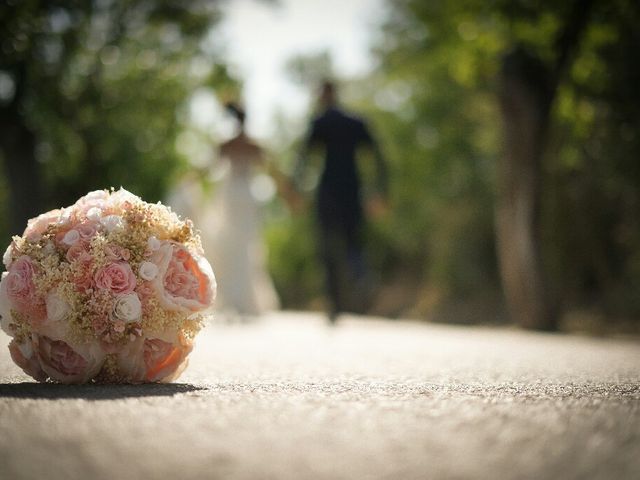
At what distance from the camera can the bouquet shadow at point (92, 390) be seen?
383 centimetres

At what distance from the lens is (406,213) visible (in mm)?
28672

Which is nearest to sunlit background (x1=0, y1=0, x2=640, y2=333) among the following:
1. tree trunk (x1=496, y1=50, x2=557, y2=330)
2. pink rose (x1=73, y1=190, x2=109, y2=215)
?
tree trunk (x1=496, y1=50, x2=557, y2=330)

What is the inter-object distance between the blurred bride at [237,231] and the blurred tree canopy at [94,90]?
184 inches

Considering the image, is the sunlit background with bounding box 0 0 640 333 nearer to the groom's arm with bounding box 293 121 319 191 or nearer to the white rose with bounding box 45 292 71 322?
the groom's arm with bounding box 293 121 319 191

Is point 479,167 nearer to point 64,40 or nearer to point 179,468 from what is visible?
point 64,40

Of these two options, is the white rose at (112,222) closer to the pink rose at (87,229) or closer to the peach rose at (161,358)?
the pink rose at (87,229)

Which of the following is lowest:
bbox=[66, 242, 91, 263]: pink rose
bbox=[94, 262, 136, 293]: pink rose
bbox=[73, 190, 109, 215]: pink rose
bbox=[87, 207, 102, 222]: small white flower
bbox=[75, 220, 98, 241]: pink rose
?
bbox=[94, 262, 136, 293]: pink rose

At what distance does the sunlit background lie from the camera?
14.0 metres

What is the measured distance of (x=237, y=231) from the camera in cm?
1384

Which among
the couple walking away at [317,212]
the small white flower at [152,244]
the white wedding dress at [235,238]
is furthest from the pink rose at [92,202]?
the white wedding dress at [235,238]

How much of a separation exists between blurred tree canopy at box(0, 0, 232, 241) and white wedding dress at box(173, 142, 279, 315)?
4.79 metres

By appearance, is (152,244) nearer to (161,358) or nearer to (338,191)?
(161,358)

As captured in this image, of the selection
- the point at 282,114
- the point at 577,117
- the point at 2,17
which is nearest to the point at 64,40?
the point at 2,17

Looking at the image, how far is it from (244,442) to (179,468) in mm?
366
